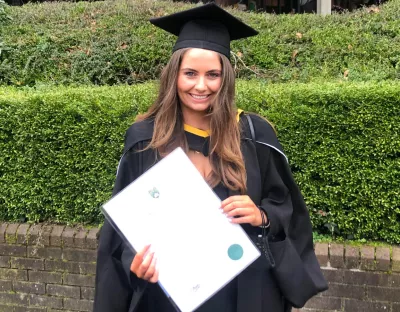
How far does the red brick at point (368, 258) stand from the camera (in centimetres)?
328

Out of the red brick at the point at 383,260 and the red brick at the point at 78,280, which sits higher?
the red brick at the point at 383,260

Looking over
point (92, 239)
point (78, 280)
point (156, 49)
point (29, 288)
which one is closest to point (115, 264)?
point (92, 239)

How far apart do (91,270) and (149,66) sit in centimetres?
265

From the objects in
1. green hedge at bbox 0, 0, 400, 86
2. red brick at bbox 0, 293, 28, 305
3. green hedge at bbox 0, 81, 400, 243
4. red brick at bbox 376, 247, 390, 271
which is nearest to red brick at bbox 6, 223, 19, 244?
green hedge at bbox 0, 81, 400, 243

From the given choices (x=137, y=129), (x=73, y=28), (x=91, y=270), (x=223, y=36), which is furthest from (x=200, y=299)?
(x=73, y=28)

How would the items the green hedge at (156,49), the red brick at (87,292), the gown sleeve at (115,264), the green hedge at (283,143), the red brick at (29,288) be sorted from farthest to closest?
the green hedge at (156,49), the red brick at (29,288), the red brick at (87,292), the green hedge at (283,143), the gown sleeve at (115,264)

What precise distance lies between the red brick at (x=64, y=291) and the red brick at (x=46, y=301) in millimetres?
52

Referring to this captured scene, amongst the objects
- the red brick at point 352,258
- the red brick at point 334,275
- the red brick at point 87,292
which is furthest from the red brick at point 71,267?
the red brick at point 352,258

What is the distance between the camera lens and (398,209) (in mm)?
3207

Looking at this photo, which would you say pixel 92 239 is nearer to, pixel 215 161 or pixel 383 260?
pixel 215 161

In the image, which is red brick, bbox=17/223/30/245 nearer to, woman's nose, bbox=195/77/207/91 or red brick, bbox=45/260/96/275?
red brick, bbox=45/260/96/275

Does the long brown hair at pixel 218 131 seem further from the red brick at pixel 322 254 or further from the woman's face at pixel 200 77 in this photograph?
the red brick at pixel 322 254

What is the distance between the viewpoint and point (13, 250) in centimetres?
390

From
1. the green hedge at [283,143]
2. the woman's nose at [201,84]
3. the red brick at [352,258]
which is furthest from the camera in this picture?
the red brick at [352,258]
